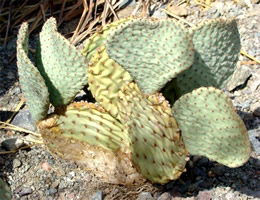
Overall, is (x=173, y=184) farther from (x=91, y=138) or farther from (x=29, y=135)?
(x=29, y=135)

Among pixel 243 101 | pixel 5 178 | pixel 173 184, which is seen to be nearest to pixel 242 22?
pixel 243 101

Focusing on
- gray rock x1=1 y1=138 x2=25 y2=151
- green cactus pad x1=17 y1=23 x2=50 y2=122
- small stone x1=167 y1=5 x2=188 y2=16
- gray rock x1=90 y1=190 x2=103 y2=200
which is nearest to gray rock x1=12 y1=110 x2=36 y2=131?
gray rock x1=1 y1=138 x2=25 y2=151

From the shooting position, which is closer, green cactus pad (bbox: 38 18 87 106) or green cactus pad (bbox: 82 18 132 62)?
green cactus pad (bbox: 38 18 87 106)

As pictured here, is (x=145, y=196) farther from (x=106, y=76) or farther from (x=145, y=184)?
(x=106, y=76)

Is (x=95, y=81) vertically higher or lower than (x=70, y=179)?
higher

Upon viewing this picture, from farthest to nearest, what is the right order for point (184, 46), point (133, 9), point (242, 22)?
point (133, 9) → point (242, 22) → point (184, 46)

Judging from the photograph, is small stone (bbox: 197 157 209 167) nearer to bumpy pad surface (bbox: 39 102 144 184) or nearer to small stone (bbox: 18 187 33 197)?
bumpy pad surface (bbox: 39 102 144 184)

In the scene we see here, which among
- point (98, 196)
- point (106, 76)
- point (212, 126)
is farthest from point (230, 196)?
point (106, 76)
